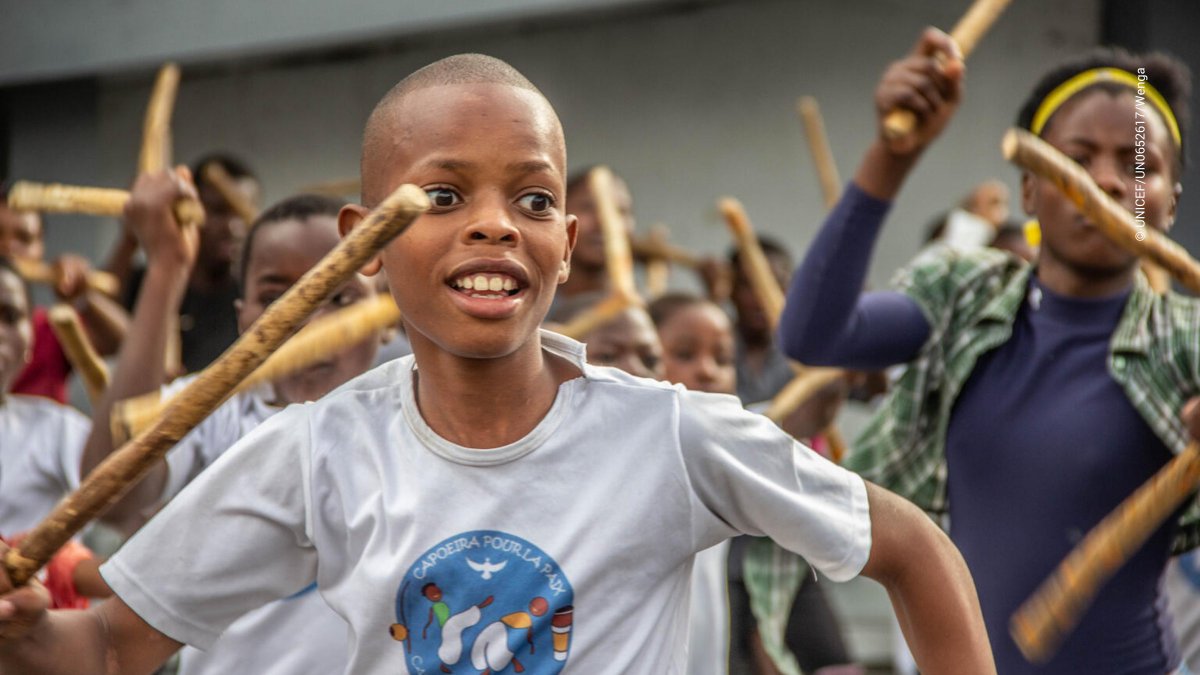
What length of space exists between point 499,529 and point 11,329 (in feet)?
9.99

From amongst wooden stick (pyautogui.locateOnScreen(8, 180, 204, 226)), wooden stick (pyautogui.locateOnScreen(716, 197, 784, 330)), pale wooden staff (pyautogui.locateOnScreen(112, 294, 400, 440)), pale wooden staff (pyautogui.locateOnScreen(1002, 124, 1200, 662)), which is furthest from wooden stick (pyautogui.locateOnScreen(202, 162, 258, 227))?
pale wooden staff (pyautogui.locateOnScreen(1002, 124, 1200, 662))

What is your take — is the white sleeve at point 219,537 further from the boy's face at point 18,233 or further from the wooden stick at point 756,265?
the boy's face at point 18,233

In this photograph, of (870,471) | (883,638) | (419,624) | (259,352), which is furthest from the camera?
(883,638)

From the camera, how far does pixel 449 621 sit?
2146 mm

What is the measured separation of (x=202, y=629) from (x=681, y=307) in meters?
3.19

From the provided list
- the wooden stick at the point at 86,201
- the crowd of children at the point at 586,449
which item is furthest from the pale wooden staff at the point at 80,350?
the crowd of children at the point at 586,449

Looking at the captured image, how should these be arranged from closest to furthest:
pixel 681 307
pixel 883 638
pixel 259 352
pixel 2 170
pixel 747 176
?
A: pixel 259 352 < pixel 681 307 < pixel 883 638 < pixel 747 176 < pixel 2 170

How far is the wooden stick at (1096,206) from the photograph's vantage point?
2422 millimetres

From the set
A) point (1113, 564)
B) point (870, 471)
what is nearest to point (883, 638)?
point (870, 471)

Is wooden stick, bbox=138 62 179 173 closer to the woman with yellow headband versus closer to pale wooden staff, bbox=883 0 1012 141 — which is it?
the woman with yellow headband

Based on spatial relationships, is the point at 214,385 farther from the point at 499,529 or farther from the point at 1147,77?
the point at 1147,77

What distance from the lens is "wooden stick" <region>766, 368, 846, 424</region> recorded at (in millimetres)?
4555

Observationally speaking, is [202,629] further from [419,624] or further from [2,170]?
[2,170]

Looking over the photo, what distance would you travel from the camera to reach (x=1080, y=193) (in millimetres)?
2463
